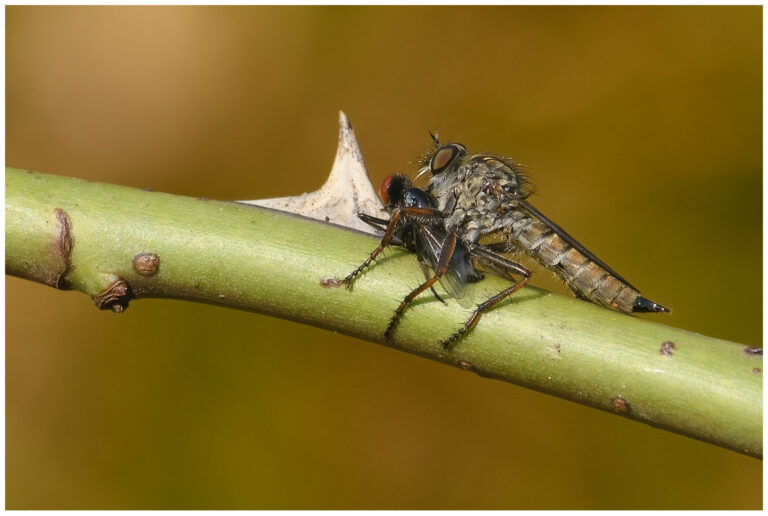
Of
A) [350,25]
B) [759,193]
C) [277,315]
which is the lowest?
[277,315]

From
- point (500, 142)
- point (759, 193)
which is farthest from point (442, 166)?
point (759, 193)

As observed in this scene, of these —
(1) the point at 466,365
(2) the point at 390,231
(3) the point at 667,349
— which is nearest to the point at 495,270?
(2) the point at 390,231

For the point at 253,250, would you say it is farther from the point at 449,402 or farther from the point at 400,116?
the point at 400,116

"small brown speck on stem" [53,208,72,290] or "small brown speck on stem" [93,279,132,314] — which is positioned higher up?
"small brown speck on stem" [53,208,72,290]

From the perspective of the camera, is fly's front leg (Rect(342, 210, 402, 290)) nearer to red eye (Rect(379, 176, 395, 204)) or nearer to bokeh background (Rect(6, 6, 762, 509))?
red eye (Rect(379, 176, 395, 204))

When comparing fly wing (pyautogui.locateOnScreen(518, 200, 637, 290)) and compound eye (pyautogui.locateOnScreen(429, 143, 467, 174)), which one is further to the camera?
compound eye (pyautogui.locateOnScreen(429, 143, 467, 174))

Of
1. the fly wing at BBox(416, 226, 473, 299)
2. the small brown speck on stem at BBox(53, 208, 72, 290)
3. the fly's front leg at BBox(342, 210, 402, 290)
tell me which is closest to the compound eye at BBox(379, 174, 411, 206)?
the fly wing at BBox(416, 226, 473, 299)
